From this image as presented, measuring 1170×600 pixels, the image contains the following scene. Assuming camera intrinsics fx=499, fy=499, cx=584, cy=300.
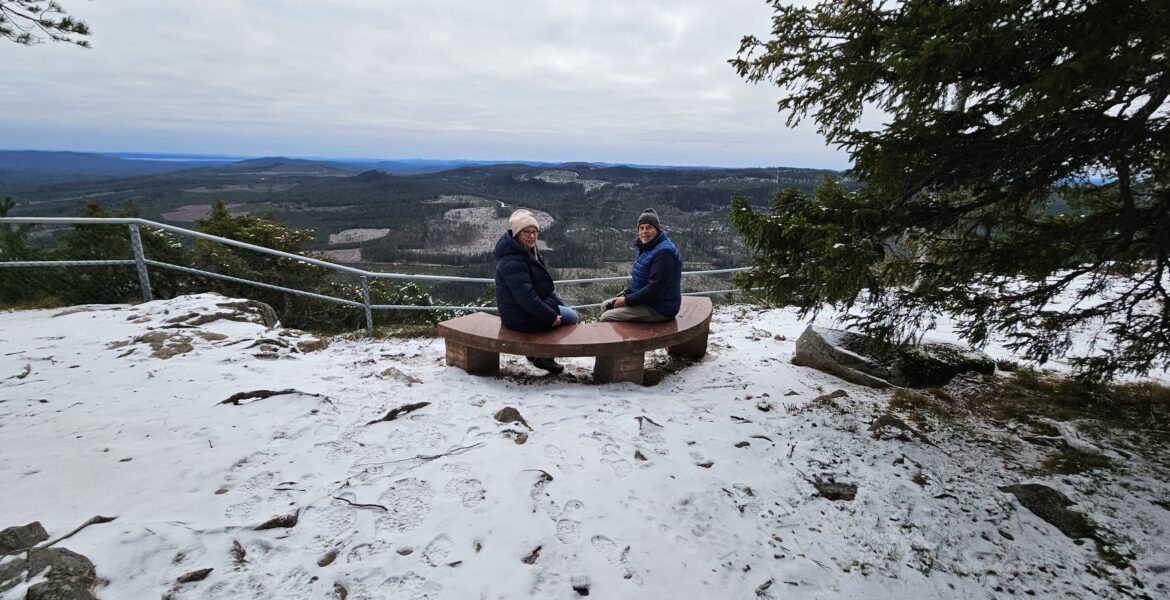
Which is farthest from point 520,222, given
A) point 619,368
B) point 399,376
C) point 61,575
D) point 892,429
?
point 892,429

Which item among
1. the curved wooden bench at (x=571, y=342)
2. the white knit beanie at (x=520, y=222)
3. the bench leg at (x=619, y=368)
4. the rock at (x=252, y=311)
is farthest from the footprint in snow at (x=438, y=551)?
the rock at (x=252, y=311)

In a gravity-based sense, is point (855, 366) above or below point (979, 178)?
below

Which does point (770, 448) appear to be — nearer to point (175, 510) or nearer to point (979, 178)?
point (979, 178)

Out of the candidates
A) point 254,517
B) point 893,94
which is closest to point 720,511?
point 254,517

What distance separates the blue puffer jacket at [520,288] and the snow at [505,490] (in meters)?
0.56

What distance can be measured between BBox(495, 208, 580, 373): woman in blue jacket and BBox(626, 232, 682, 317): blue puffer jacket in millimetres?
851

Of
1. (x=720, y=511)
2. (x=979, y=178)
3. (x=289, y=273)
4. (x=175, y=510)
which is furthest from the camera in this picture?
(x=289, y=273)

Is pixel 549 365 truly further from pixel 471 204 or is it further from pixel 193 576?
pixel 471 204

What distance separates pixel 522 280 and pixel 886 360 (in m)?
3.39

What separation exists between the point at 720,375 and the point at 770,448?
131 centimetres

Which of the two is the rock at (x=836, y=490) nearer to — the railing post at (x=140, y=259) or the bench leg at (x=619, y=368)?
the bench leg at (x=619, y=368)

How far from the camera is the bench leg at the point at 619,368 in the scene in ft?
13.8

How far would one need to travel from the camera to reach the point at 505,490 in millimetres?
2723

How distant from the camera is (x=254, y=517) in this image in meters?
2.40
